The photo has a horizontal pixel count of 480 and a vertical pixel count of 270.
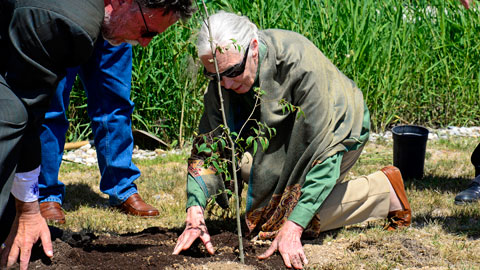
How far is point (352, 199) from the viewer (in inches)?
146

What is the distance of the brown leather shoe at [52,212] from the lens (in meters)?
4.07

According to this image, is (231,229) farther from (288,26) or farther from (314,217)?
(288,26)

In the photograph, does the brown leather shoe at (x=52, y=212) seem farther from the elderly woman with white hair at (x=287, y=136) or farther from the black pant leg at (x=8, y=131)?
the black pant leg at (x=8, y=131)

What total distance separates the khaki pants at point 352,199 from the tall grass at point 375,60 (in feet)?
8.04

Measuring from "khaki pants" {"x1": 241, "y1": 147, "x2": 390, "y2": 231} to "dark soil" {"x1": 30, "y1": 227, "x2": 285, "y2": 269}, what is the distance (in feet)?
1.42

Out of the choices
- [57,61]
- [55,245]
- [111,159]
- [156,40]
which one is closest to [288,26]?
[156,40]

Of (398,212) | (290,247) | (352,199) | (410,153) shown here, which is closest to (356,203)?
(352,199)

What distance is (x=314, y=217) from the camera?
3.62m

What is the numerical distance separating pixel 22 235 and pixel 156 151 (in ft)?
10.8

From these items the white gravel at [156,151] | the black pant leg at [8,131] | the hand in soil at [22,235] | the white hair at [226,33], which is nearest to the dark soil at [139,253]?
the hand in soil at [22,235]

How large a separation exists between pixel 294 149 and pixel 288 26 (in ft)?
10.0

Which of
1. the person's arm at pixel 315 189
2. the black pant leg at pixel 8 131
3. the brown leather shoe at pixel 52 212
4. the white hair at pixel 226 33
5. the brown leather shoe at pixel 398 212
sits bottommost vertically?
the brown leather shoe at pixel 52 212

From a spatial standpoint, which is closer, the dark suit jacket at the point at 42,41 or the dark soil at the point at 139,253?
the dark suit jacket at the point at 42,41

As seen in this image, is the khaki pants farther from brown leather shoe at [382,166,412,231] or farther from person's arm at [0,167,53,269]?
person's arm at [0,167,53,269]
